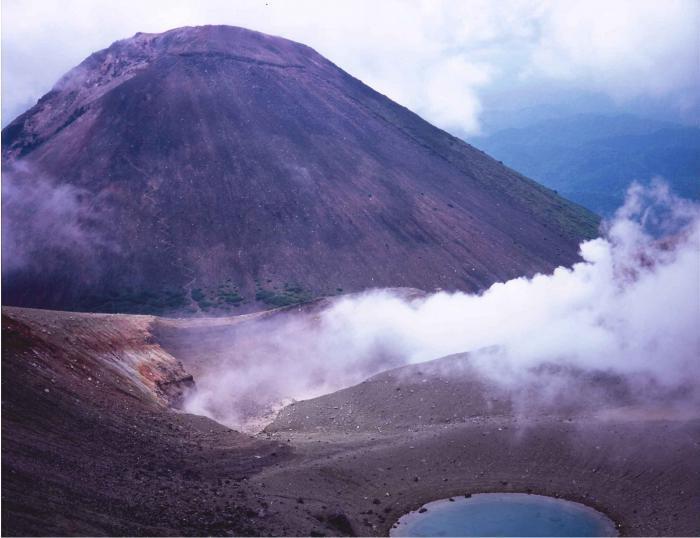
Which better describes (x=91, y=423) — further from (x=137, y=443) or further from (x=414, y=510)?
(x=414, y=510)

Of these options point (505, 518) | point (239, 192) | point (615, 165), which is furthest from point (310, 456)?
point (615, 165)

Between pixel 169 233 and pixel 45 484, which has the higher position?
pixel 169 233

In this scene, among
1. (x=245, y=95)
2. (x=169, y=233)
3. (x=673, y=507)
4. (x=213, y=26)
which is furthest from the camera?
(x=213, y=26)

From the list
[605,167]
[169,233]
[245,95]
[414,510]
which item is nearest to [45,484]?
[414,510]

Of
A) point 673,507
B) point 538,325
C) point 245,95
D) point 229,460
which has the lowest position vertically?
point 673,507

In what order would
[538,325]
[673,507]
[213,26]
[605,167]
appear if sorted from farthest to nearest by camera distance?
[605,167], [213,26], [538,325], [673,507]

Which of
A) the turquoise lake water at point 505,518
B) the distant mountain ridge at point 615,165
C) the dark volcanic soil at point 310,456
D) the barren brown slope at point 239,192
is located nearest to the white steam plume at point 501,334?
the dark volcanic soil at point 310,456
